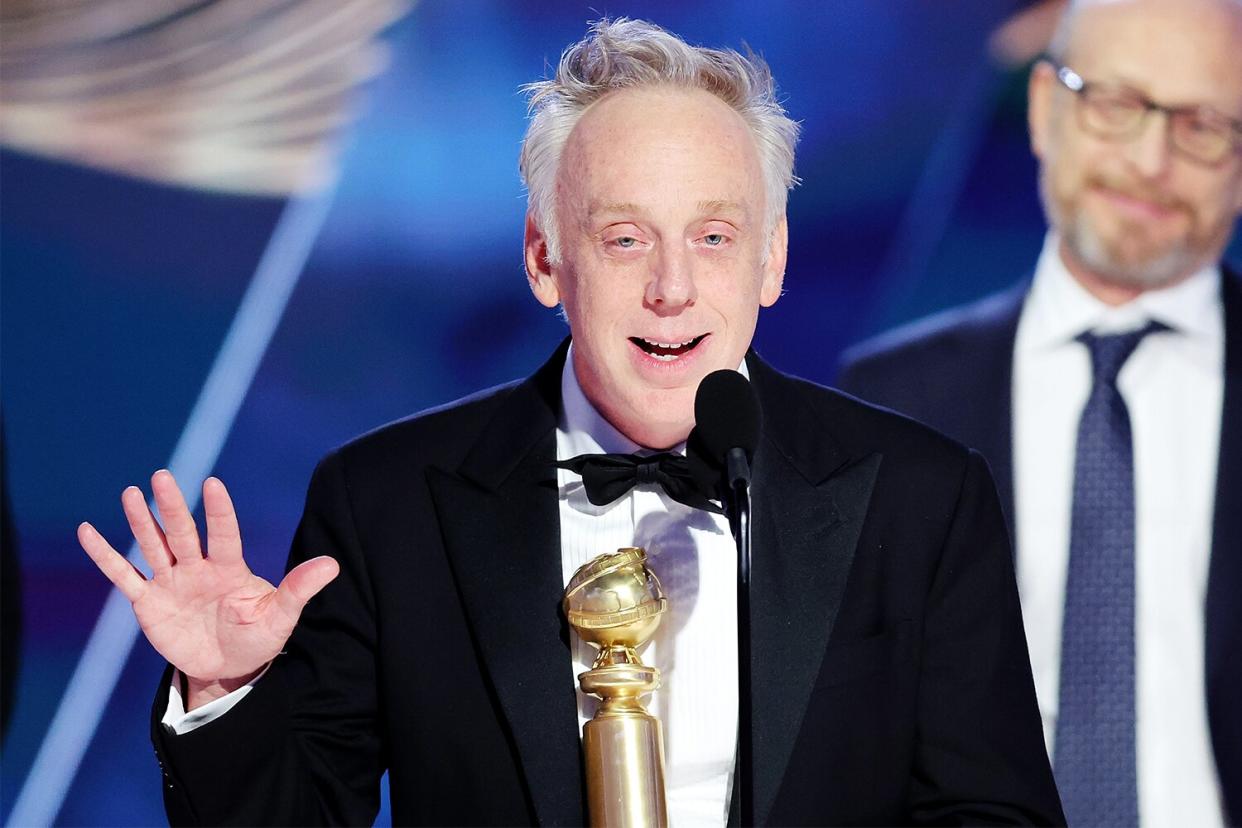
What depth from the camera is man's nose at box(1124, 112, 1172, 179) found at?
3.20 metres

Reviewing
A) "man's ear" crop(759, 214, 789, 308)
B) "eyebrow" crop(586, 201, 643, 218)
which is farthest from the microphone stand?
"man's ear" crop(759, 214, 789, 308)

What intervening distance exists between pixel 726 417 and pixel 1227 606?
1.87 m

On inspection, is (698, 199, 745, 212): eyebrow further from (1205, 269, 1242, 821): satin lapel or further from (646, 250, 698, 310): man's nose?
(1205, 269, 1242, 821): satin lapel

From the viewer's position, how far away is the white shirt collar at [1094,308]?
3203 mm

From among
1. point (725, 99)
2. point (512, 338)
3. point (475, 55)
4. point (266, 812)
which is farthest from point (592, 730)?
point (475, 55)

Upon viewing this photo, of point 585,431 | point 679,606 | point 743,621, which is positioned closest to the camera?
point 743,621

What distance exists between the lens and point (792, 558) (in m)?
2.24

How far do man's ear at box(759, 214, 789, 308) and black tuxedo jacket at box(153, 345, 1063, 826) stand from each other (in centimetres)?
19

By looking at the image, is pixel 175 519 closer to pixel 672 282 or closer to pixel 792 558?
pixel 672 282

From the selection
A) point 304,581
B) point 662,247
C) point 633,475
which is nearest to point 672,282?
point 662,247

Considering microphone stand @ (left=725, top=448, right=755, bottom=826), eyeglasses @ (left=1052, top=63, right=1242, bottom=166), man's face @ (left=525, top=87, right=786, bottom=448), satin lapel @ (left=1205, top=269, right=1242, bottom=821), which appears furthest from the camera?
eyeglasses @ (left=1052, top=63, right=1242, bottom=166)

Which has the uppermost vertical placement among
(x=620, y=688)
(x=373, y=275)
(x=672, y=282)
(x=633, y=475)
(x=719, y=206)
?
(x=373, y=275)

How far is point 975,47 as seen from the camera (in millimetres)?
3322

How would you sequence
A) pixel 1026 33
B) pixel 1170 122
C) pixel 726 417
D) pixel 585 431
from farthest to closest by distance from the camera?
pixel 1026 33 < pixel 1170 122 < pixel 585 431 < pixel 726 417
